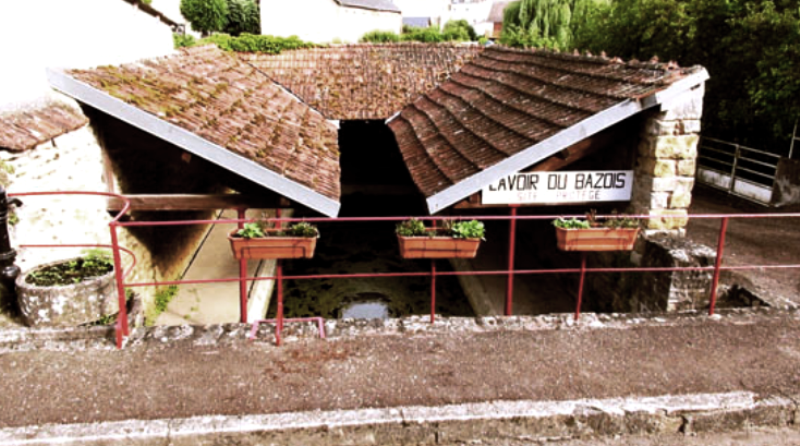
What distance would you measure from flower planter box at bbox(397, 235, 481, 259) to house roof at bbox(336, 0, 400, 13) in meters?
27.1

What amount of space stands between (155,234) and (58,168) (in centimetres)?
250

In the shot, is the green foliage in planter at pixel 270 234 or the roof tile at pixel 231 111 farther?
the roof tile at pixel 231 111

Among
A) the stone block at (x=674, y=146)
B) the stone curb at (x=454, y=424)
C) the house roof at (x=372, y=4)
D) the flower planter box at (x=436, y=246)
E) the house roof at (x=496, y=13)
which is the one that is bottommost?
the stone curb at (x=454, y=424)

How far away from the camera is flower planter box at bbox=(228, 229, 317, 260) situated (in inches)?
170

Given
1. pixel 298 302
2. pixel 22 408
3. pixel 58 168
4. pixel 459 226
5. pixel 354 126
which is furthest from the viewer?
pixel 354 126

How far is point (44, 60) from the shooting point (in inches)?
223

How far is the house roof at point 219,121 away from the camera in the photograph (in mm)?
5801

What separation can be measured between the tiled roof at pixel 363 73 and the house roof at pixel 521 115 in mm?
1677

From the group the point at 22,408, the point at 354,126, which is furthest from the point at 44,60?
the point at 354,126

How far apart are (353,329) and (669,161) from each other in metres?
4.06

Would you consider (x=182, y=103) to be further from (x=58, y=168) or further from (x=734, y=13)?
(x=734, y=13)

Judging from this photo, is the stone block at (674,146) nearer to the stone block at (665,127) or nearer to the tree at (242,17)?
the stone block at (665,127)

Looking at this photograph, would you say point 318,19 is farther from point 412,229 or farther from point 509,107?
point 412,229

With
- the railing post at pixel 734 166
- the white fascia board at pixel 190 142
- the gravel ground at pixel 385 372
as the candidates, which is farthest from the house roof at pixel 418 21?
the gravel ground at pixel 385 372
